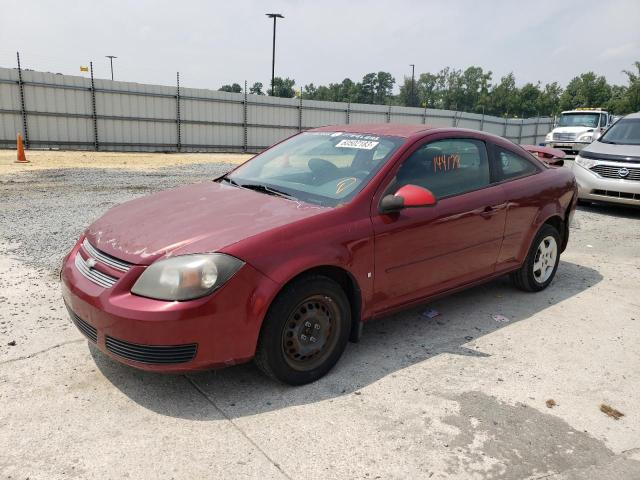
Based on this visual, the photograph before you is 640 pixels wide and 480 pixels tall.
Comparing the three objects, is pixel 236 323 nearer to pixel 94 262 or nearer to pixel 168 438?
pixel 168 438

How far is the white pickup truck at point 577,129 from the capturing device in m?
22.3

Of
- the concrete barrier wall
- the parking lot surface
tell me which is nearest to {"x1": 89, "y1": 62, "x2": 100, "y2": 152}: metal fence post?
the concrete barrier wall

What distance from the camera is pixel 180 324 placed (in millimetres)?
2676

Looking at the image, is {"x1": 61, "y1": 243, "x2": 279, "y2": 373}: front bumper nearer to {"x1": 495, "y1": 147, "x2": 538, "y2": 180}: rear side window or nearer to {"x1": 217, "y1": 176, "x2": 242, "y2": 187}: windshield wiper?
{"x1": 217, "y1": 176, "x2": 242, "y2": 187}: windshield wiper

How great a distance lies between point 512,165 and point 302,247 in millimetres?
2533

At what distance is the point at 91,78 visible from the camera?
758 inches

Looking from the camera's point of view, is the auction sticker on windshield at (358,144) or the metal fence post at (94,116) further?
the metal fence post at (94,116)

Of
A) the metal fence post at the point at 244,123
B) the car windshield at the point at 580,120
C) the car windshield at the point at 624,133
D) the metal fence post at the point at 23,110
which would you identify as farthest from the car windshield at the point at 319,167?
the car windshield at the point at 580,120

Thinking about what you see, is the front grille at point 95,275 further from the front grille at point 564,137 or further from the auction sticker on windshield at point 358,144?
Result: the front grille at point 564,137

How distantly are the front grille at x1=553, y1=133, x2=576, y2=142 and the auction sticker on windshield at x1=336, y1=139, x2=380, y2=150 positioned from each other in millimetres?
21578

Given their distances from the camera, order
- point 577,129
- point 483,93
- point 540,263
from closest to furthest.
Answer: point 540,263 → point 577,129 → point 483,93

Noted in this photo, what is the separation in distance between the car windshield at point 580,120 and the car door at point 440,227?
70.0ft

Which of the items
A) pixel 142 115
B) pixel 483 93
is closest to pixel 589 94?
pixel 483 93

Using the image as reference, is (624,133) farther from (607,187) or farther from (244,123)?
(244,123)
